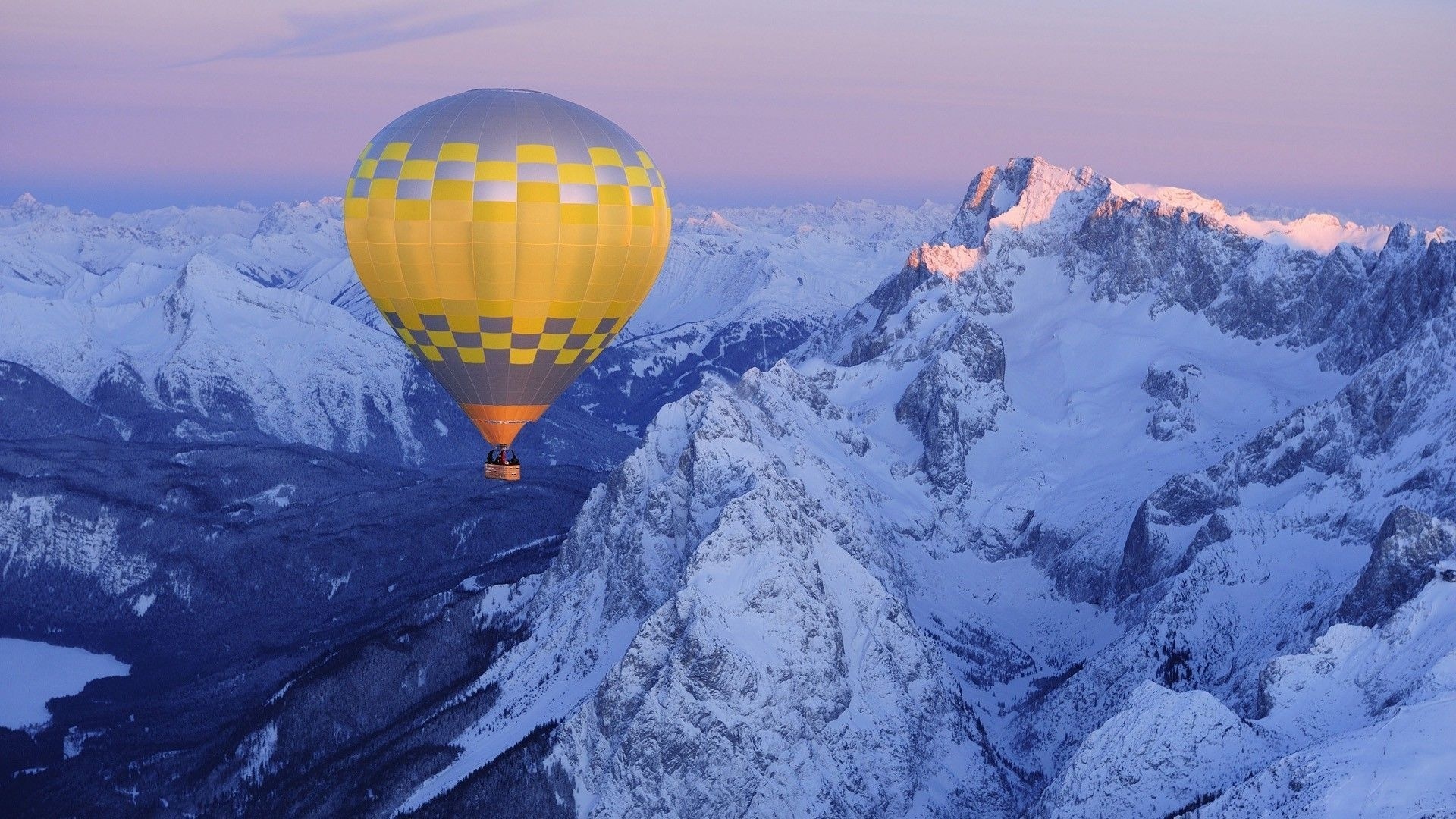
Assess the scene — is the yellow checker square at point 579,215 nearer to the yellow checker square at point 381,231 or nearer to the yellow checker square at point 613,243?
the yellow checker square at point 613,243

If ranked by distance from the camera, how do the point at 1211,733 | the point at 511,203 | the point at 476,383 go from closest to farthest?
the point at 511,203 < the point at 476,383 < the point at 1211,733

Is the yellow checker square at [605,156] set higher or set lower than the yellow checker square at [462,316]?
higher

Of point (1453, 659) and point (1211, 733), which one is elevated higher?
point (1453, 659)

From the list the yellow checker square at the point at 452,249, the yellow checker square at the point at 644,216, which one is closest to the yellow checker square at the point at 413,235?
the yellow checker square at the point at 452,249

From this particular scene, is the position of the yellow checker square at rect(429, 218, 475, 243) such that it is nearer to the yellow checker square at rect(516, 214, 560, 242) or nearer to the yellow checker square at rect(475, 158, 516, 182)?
the yellow checker square at rect(475, 158, 516, 182)

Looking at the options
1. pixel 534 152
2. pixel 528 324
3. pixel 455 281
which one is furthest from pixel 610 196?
pixel 455 281

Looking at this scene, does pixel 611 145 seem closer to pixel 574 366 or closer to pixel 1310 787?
pixel 574 366

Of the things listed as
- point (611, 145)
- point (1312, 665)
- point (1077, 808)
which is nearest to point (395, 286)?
point (611, 145)
